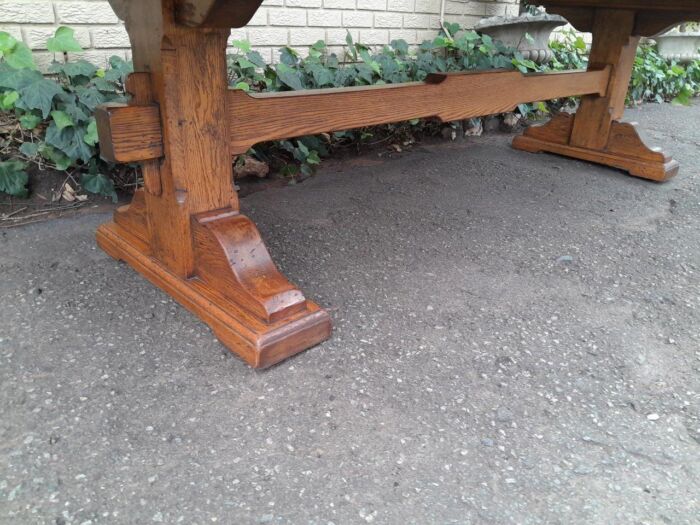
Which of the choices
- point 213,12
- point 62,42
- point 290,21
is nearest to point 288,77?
point 290,21

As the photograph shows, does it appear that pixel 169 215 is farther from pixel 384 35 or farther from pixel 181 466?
pixel 384 35

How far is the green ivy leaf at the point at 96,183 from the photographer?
212 centimetres

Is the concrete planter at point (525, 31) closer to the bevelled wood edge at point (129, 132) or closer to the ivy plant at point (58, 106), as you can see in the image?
the ivy plant at point (58, 106)

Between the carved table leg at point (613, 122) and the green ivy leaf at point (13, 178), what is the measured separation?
8.39ft

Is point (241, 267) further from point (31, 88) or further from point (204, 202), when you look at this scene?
point (31, 88)

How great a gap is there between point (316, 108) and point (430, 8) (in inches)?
109

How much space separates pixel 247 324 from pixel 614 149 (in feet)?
7.73

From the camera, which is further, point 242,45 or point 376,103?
point 242,45

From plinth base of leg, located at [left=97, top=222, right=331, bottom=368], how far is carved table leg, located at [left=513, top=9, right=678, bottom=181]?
2.12 meters

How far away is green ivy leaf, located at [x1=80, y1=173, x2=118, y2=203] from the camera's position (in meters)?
2.12

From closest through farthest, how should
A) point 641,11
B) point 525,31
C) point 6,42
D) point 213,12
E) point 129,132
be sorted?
point 213,12 < point 129,132 < point 6,42 < point 641,11 < point 525,31

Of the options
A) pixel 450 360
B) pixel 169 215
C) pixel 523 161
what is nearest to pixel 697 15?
pixel 523 161

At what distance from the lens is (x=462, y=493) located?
0.93 metres

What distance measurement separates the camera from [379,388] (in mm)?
1174
